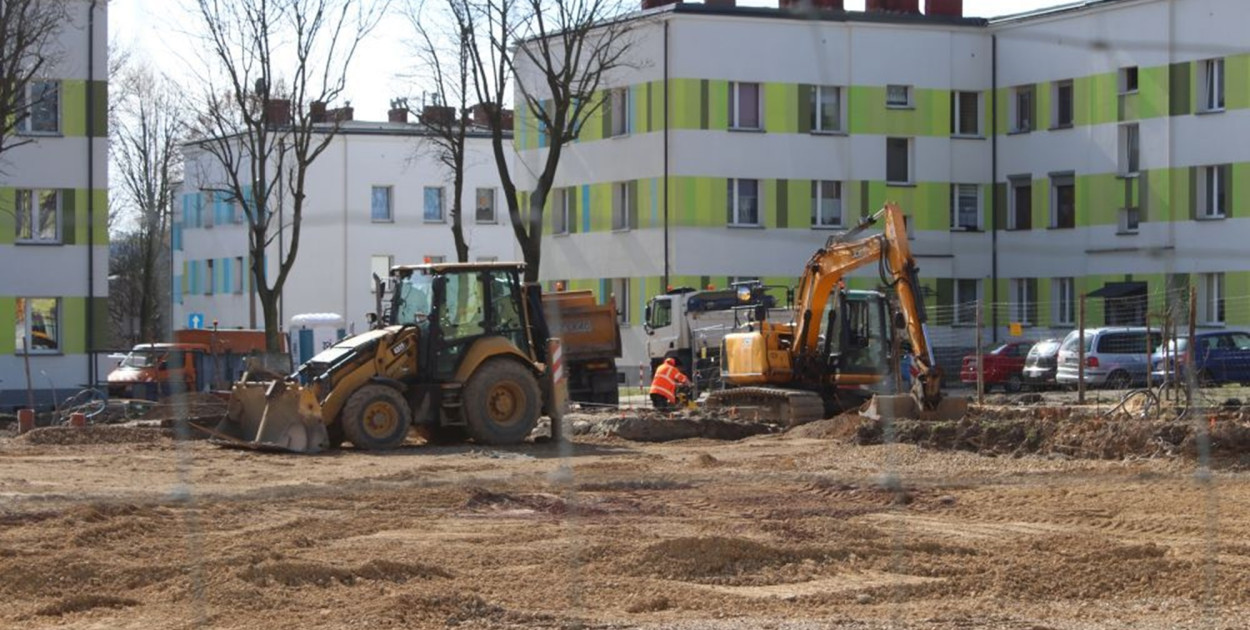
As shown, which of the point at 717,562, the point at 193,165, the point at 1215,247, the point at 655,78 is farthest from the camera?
the point at 193,165

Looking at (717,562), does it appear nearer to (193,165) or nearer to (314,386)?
(314,386)

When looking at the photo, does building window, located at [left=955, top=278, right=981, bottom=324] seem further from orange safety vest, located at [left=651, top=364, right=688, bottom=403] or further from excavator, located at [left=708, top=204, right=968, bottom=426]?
excavator, located at [left=708, top=204, right=968, bottom=426]

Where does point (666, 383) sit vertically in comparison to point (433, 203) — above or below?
below

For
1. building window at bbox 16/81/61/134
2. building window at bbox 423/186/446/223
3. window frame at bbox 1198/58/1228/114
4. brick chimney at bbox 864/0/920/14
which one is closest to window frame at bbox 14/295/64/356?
building window at bbox 16/81/61/134

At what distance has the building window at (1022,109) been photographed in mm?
45438

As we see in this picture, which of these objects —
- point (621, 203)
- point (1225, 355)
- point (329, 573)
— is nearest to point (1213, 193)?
point (1225, 355)

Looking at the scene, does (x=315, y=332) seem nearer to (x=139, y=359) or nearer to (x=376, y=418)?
(x=139, y=359)

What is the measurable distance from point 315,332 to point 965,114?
696 inches

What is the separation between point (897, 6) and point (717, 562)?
36.0m

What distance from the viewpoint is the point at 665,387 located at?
29.8 metres

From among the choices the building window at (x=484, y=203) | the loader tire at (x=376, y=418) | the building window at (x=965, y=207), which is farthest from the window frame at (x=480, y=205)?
the loader tire at (x=376, y=418)

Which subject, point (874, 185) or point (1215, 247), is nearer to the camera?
point (1215, 247)

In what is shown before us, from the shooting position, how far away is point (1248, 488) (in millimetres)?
16078

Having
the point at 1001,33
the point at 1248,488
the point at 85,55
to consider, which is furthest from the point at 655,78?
the point at 1248,488
